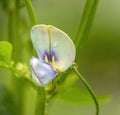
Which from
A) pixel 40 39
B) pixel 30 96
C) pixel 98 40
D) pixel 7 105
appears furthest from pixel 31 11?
pixel 98 40

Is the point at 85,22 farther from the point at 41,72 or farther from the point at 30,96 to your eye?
the point at 30,96

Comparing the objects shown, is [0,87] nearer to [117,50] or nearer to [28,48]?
[28,48]

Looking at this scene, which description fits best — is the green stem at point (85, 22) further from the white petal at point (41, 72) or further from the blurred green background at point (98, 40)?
the blurred green background at point (98, 40)

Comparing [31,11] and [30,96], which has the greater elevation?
[31,11]

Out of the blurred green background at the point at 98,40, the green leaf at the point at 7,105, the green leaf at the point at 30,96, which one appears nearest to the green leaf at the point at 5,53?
the green leaf at the point at 30,96

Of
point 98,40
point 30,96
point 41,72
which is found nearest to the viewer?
point 41,72

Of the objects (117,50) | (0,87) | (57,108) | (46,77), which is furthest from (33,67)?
(117,50)
